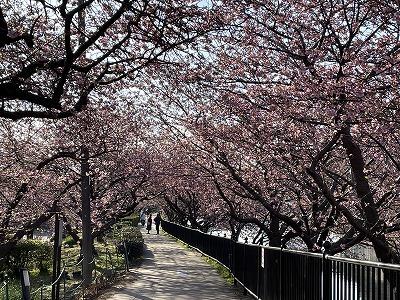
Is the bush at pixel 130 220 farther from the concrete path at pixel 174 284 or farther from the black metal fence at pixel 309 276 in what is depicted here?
the black metal fence at pixel 309 276

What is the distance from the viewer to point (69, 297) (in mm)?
13102

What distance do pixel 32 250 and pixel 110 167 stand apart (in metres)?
5.19

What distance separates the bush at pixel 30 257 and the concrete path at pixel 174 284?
4330 millimetres

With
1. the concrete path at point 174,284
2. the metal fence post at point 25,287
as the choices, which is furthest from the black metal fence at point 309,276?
the metal fence post at point 25,287

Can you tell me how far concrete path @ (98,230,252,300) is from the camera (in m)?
14.1

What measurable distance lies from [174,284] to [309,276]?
364 inches

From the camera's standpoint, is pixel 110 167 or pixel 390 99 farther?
pixel 110 167

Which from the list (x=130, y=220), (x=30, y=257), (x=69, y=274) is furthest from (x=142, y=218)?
(x=69, y=274)

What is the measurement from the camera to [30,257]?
23.3 meters

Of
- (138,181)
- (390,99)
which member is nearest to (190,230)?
(138,181)

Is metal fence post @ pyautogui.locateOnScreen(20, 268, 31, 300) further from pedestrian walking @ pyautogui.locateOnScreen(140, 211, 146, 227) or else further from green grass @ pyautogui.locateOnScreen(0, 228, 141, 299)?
pedestrian walking @ pyautogui.locateOnScreen(140, 211, 146, 227)

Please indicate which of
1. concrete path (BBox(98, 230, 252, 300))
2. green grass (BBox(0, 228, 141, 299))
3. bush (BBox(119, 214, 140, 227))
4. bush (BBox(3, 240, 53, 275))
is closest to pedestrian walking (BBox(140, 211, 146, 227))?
bush (BBox(119, 214, 140, 227))

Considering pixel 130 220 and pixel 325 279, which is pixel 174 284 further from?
pixel 130 220

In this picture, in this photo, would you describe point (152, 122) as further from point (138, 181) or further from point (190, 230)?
point (190, 230)
